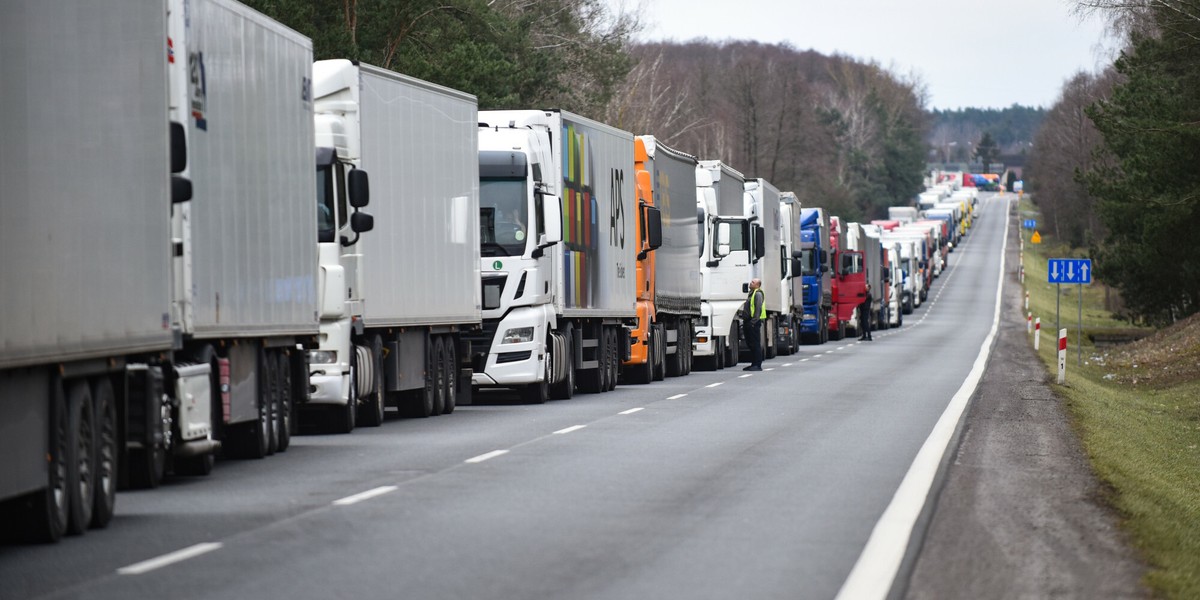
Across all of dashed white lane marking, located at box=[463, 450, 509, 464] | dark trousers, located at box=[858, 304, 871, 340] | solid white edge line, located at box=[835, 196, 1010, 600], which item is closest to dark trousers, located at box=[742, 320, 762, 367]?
solid white edge line, located at box=[835, 196, 1010, 600]

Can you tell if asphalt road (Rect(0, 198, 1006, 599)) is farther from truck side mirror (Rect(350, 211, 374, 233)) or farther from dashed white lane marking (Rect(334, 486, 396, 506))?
truck side mirror (Rect(350, 211, 374, 233))

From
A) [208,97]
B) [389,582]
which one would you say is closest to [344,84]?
[208,97]

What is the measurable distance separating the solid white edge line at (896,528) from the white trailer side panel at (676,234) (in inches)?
467

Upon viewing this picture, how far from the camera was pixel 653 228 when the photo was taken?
30188 millimetres

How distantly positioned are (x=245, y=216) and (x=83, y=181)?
4376 mm

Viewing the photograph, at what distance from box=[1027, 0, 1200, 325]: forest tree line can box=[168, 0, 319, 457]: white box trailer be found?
19761mm

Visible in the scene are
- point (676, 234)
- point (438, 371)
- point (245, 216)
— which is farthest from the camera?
point (676, 234)

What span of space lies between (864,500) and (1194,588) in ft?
11.7

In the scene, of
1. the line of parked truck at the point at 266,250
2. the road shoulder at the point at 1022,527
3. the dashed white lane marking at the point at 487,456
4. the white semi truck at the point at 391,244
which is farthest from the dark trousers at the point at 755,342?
the dashed white lane marking at the point at 487,456

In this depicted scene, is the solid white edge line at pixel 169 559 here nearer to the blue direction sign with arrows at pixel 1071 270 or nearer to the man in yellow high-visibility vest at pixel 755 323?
the man in yellow high-visibility vest at pixel 755 323

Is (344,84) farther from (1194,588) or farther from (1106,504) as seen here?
(1194,588)

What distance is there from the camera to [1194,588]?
8852mm

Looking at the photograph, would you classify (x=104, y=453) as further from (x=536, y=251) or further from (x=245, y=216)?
(x=536, y=251)

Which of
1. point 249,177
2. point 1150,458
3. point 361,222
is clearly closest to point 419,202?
point 361,222
